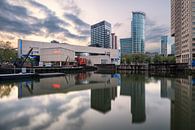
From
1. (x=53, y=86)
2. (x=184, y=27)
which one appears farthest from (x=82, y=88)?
(x=184, y=27)

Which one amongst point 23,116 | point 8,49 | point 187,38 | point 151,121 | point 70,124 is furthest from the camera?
point 187,38

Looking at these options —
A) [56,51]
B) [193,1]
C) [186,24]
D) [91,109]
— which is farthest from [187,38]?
[91,109]

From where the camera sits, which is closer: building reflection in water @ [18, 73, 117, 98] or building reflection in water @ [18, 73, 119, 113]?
building reflection in water @ [18, 73, 119, 113]

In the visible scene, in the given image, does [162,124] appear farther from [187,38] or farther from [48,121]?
[187,38]

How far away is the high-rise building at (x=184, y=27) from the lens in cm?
8788

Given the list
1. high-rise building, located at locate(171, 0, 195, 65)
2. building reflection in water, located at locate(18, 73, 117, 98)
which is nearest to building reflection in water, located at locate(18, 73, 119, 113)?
building reflection in water, located at locate(18, 73, 117, 98)

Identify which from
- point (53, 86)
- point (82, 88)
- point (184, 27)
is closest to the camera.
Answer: point (82, 88)

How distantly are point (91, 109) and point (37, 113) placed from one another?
12.9 feet

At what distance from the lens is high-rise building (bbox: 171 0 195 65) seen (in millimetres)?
87875

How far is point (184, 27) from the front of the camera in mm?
96875

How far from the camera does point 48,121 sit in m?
11.4

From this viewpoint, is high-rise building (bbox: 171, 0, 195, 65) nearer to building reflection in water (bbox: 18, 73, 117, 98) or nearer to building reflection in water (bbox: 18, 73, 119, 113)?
building reflection in water (bbox: 18, 73, 117, 98)

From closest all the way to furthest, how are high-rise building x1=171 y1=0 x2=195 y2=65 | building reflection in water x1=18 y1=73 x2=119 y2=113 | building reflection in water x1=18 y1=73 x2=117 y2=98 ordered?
building reflection in water x1=18 y1=73 x2=119 y2=113 < building reflection in water x1=18 y1=73 x2=117 y2=98 < high-rise building x1=171 y1=0 x2=195 y2=65

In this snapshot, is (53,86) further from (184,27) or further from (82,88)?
(184,27)
